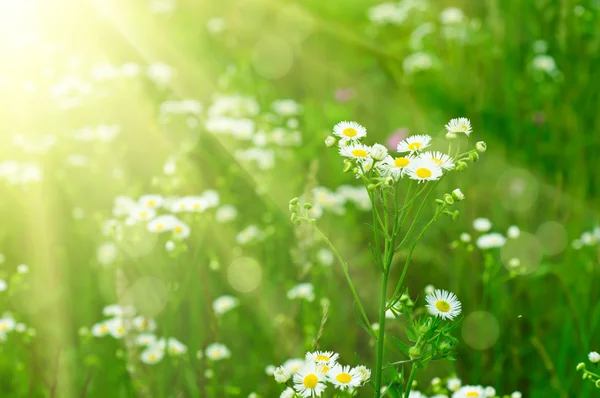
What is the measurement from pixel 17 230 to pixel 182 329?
0.90 metres

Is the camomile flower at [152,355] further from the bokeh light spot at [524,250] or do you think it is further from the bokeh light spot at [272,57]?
the bokeh light spot at [272,57]

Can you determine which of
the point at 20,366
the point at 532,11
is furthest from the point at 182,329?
the point at 532,11

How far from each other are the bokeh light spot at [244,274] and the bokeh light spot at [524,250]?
0.82 metres

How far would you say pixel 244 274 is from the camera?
6.95 feet

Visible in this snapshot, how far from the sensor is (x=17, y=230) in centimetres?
235

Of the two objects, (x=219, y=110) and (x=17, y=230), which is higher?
(x=219, y=110)

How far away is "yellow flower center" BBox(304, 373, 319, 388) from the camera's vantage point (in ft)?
3.12

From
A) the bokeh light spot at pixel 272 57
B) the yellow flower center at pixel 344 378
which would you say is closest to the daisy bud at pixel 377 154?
the yellow flower center at pixel 344 378

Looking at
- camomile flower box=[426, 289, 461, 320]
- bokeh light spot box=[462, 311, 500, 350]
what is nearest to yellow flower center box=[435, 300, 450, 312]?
camomile flower box=[426, 289, 461, 320]

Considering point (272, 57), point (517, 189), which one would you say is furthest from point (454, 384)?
point (272, 57)

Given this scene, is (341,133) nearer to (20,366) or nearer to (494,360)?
(494,360)

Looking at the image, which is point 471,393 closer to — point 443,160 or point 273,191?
point 443,160

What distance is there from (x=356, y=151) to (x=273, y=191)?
1375mm

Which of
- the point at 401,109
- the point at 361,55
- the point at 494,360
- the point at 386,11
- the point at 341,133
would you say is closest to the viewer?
the point at 341,133
